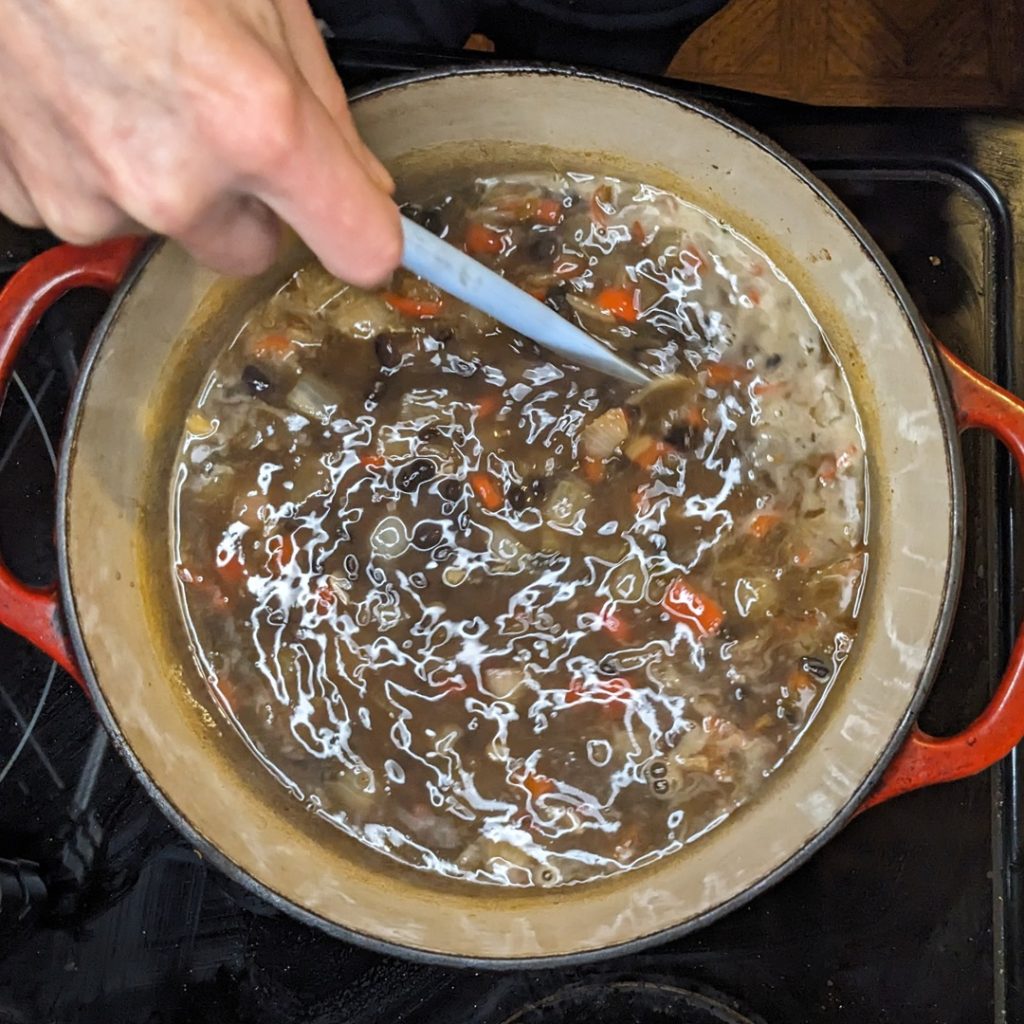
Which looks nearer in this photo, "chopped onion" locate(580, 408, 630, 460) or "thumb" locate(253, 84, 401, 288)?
"thumb" locate(253, 84, 401, 288)

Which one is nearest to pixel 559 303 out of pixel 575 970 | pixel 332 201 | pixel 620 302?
pixel 620 302

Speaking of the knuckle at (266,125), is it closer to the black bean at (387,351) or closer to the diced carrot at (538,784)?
the black bean at (387,351)

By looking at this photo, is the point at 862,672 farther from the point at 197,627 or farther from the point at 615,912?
the point at 197,627

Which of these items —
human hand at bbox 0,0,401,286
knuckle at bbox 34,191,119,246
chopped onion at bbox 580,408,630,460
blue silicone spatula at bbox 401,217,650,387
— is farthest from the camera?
chopped onion at bbox 580,408,630,460

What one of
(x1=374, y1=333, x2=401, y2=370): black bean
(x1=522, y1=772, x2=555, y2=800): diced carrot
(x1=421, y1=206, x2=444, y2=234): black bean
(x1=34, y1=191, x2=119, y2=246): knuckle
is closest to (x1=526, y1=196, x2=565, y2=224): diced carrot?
(x1=421, y1=206, x2=444, y2=234): black bean

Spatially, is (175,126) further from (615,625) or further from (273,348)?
(615,625)

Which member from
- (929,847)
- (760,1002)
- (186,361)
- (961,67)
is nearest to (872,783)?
(929,847)

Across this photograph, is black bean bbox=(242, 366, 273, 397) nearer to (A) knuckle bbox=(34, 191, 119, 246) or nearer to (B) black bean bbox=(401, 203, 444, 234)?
(B) black bean bbox=(401, 203, 444, 234)
